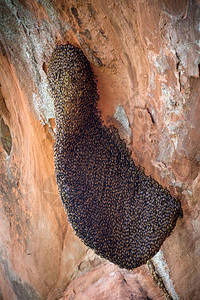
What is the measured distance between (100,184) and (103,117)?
0.50 metres

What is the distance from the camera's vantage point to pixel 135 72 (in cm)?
206

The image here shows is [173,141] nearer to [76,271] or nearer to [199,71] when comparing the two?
[199,71]

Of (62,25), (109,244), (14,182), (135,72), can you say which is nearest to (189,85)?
(135,72)

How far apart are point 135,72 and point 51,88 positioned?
608 millimetres

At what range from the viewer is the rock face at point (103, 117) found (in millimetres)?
1862

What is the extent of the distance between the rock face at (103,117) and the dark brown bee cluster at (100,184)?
3.6 inches

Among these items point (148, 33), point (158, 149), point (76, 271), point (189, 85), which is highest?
point (148, 33)

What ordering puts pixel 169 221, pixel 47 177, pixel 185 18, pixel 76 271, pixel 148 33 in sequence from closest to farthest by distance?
pixel 185 18, pixel 148 33, pixel 169 221, pixel 47 177, pixel 76 271

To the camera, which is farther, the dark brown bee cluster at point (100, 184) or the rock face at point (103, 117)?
the dark brown bee cluster at point (100, 184)

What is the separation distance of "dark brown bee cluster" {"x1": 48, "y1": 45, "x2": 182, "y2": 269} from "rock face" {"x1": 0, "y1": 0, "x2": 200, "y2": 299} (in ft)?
0.30

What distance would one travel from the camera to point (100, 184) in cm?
231

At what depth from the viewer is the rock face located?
186cm

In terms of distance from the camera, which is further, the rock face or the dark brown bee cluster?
the dark brown bee cluster

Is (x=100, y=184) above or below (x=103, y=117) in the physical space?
below
